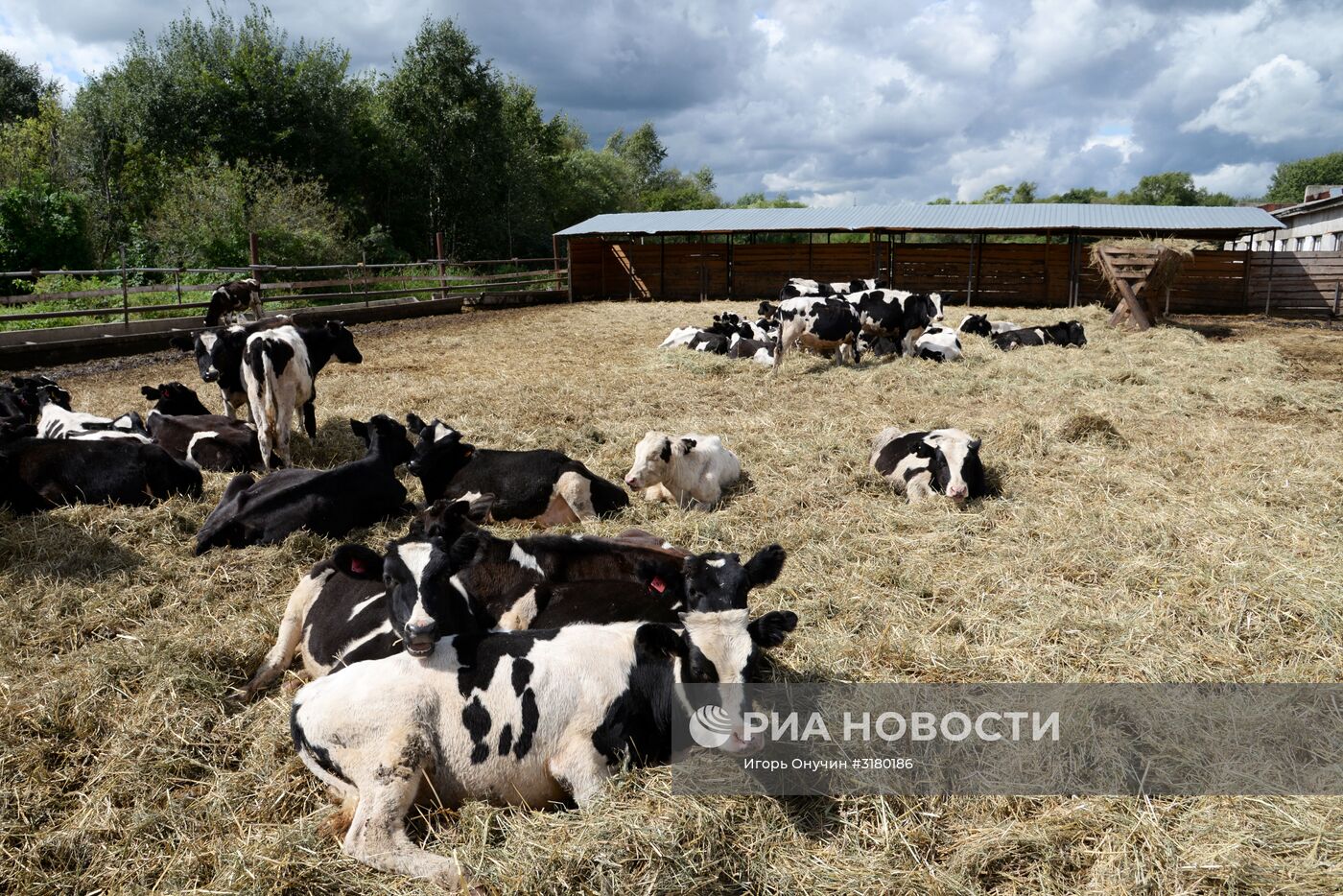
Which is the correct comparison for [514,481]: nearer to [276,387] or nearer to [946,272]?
[276,387]

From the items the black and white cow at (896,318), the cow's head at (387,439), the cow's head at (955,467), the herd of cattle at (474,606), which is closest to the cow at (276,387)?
the herd of cattle at (474,606)

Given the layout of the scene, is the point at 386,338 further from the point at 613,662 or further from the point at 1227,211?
the point at 1227,211

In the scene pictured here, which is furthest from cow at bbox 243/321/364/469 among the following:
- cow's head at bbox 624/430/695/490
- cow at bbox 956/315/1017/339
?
cow at bbox 956/315/1017/339

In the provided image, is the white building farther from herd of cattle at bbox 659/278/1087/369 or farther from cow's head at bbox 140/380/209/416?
cow's head at bbox 140/380/209/416

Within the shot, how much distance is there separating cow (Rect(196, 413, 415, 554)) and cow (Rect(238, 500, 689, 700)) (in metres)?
1.23

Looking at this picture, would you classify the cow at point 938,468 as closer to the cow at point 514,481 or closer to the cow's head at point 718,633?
the cow at point 514,481

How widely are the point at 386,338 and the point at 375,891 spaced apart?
16.3 metres

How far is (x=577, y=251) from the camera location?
30.2 m

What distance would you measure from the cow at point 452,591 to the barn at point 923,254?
23.3 metres

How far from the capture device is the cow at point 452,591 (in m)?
3.54

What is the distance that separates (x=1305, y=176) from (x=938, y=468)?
134124mm

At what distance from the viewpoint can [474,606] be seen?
158 inches

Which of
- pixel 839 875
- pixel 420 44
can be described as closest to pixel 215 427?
pixel 839 875

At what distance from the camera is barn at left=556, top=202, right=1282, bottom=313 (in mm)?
24516
